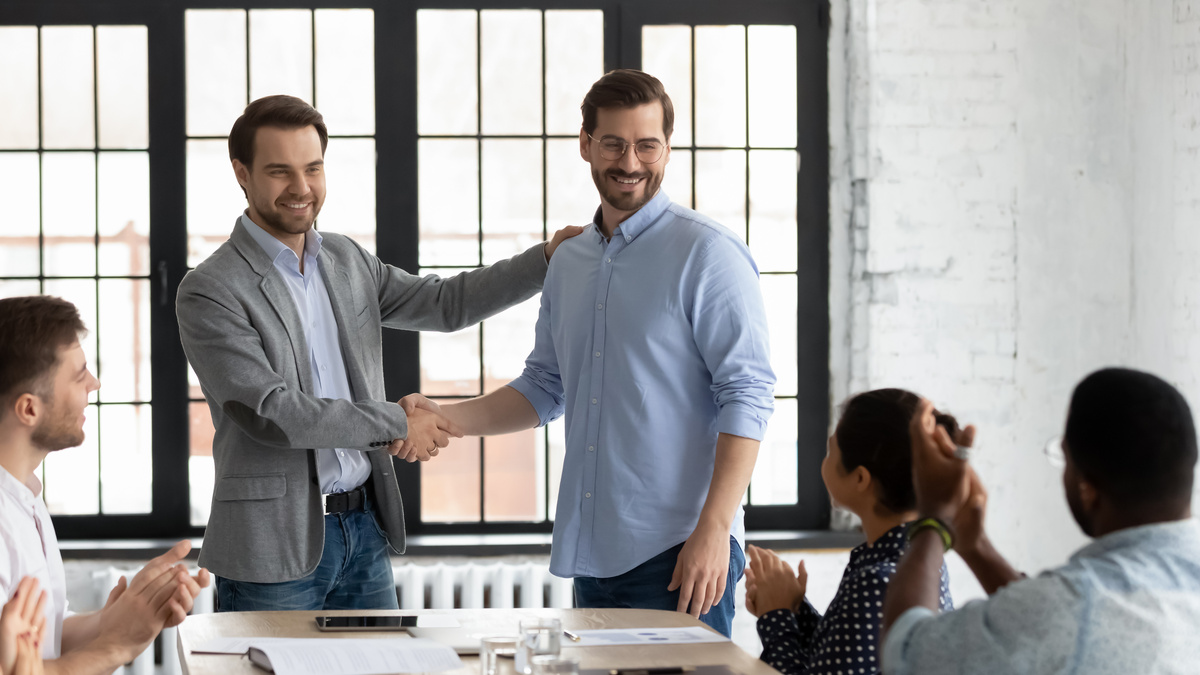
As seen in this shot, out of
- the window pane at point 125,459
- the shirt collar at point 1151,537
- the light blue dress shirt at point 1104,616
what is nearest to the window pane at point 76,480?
the window pane at point 125,459

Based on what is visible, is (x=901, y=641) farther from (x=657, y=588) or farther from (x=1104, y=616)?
(x=657, y=588)

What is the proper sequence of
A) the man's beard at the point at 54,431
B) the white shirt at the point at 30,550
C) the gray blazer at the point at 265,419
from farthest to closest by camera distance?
1. the gray blazer at the point at 265,419
2. the man's beard at the point at 54,431
3. the white shirt at the point at 30,550

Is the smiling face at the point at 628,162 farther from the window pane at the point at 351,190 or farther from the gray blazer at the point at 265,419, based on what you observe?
the window pane at the point at 351,190

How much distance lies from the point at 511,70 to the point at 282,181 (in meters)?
1.50

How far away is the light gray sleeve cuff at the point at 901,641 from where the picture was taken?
50.5 inches

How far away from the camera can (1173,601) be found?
118 centimetres

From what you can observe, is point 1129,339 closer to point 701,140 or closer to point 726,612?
point 701,140

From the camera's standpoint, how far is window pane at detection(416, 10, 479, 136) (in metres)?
3.77

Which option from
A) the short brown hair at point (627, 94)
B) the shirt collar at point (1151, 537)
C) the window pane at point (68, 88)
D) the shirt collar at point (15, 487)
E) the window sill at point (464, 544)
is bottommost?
the window sill at point (464, 544)

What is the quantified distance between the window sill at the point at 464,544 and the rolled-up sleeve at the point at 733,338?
1.64m

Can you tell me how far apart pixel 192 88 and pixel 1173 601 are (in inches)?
136

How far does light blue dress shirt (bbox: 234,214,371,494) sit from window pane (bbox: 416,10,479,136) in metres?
1.30

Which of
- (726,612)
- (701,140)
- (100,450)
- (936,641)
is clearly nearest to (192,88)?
(100,450)

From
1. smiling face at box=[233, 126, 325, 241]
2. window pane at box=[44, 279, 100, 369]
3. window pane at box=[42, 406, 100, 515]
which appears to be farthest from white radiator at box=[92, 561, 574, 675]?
smiling face at box=[233, 126, 325, 241]
